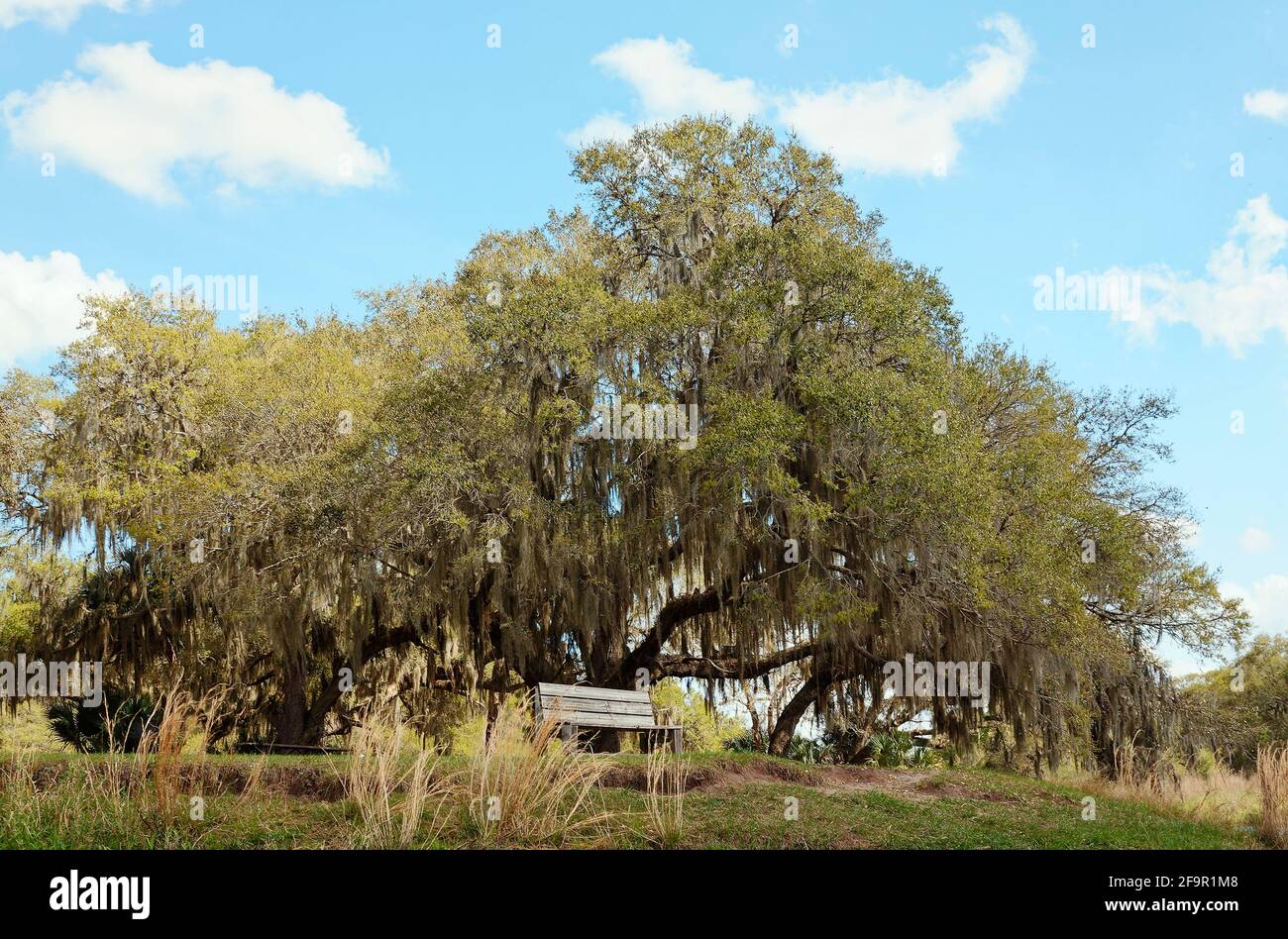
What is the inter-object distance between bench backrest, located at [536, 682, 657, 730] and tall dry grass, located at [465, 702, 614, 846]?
90.2 inches

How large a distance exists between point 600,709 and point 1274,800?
6.60 metres

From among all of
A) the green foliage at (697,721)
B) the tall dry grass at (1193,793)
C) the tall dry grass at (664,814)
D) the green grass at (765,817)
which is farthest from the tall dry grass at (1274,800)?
the green foliage at (697,721)

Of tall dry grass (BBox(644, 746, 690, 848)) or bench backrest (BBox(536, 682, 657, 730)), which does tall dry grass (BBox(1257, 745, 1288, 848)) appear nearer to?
tall dry grass (BBox(644, 746, 690, 848))

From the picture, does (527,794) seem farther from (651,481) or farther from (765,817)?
(651,481)

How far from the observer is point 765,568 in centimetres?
1605

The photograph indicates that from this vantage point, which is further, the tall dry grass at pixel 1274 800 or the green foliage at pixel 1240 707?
the green foliage at pixel 1240 707

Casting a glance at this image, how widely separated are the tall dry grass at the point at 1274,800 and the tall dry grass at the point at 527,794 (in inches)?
253

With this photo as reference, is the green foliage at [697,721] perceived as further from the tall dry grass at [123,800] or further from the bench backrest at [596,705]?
the tall dry grass at [123,800]

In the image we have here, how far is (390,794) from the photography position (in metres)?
8.00

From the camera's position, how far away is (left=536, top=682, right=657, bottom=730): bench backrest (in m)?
10.8

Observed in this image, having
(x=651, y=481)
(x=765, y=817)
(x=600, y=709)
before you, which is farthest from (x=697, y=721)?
(x=765, y=817)

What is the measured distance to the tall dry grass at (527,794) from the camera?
725 cm

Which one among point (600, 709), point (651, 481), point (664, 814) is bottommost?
point (664, 814)
